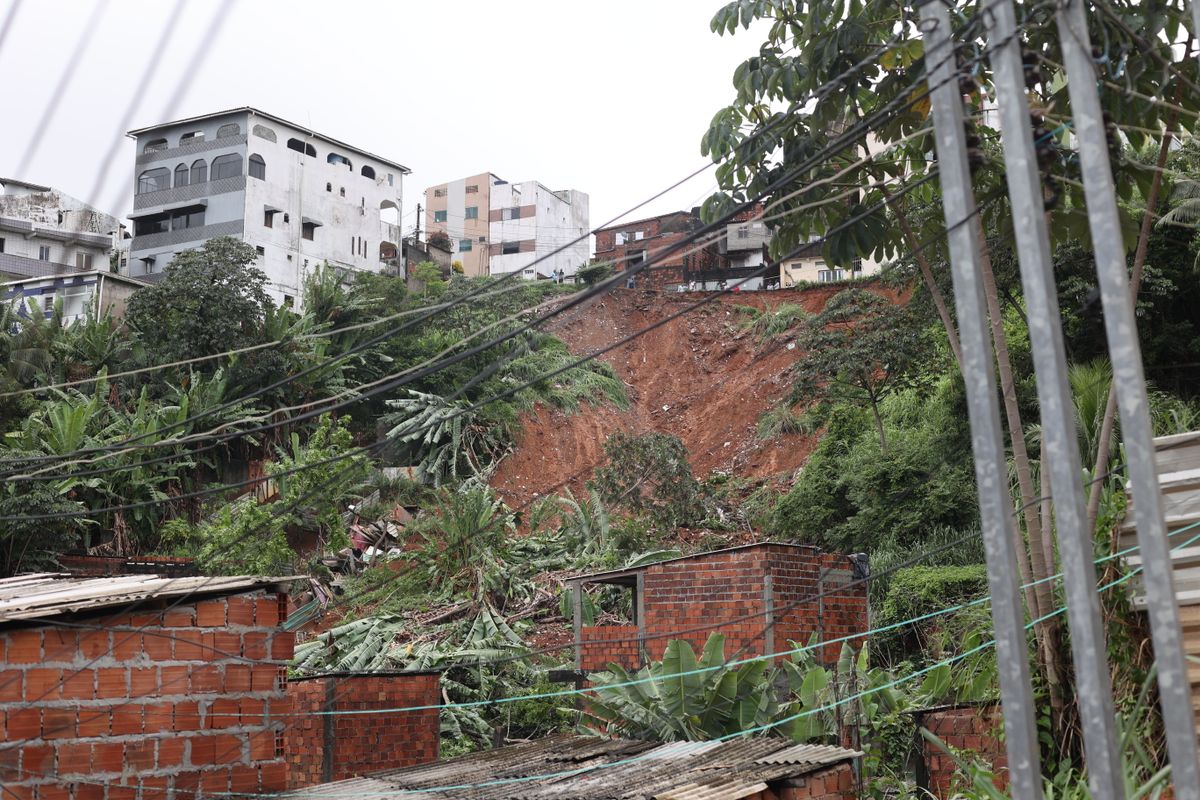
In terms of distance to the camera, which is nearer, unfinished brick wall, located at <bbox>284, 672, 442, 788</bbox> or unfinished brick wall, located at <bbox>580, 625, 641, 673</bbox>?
unfinished brick wall, located at <bbox>284, 672, 442, 788</bbox>

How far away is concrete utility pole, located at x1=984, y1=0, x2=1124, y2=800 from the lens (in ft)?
12.4

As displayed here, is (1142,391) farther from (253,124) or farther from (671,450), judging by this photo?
(253,124)

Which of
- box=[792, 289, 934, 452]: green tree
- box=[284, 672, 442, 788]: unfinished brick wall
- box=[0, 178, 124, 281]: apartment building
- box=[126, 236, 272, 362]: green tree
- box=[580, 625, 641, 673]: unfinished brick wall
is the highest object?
box=[0, 178, 124, 281]: apartment building

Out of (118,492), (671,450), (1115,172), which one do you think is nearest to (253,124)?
(118,492)

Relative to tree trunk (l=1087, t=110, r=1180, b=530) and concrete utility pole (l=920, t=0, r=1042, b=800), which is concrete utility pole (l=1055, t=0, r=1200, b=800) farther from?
tree trunk (l=1087, t=110, r=1180, b=530)

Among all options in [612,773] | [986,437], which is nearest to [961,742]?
[612,773]

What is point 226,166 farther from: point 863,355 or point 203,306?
point 863,355

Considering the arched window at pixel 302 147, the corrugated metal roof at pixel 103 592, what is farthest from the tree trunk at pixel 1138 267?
the arched window at pixel 302 147

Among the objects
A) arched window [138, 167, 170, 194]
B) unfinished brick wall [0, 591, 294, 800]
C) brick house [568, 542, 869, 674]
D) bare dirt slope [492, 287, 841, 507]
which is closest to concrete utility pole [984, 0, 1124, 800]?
unfinished brick wall [0, 591, 294, 800]

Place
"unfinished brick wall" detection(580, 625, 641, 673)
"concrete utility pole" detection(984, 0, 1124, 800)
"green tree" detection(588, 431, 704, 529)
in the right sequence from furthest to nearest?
"green tree" detection(588, 431, 704, 529) < "unfinished brick wall" detection(580, 625, 641, 673) < "concrete utility pole" detection(984, 0, 1124, 800)

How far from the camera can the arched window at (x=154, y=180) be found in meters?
40.3

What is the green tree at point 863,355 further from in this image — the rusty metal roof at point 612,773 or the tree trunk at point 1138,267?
the tree trunk at point 1138,267

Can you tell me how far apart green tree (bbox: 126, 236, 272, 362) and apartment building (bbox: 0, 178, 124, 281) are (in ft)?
41.8

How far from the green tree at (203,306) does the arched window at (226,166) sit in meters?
10.1
